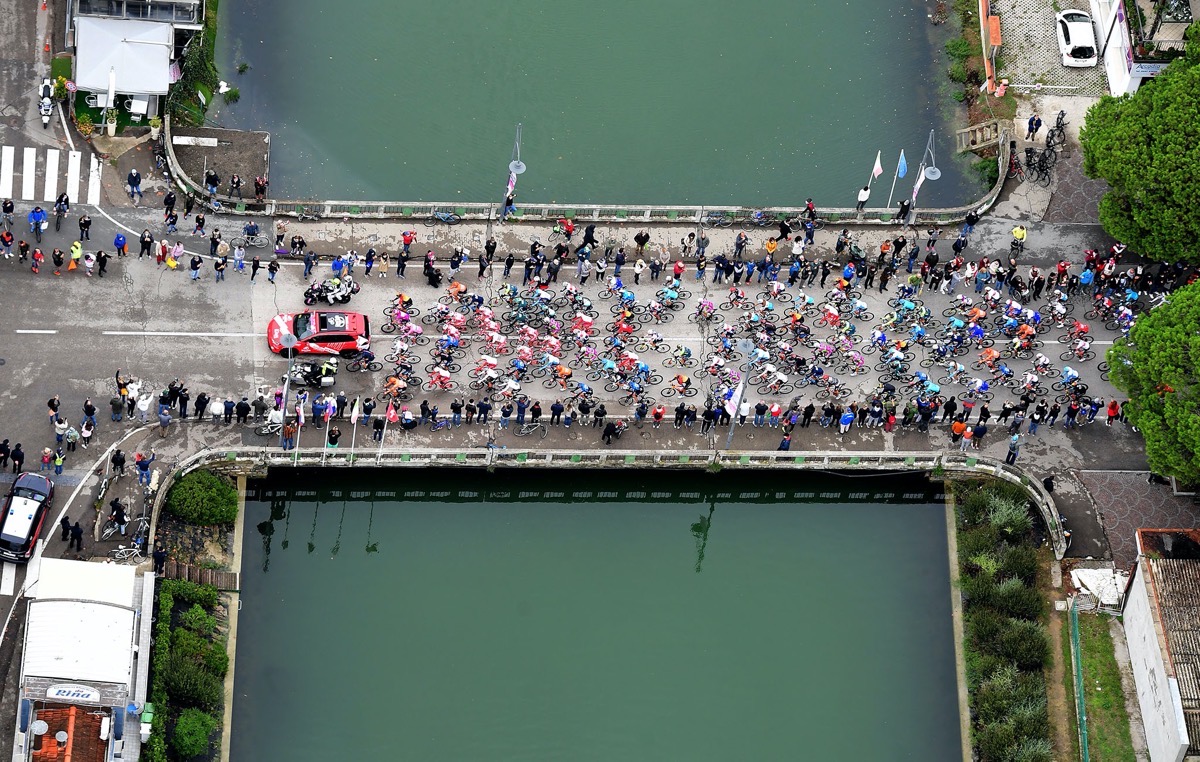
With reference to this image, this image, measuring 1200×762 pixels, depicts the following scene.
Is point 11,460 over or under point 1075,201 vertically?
under

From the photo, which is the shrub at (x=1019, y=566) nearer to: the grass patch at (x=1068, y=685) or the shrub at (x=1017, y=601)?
the shrub at (x=1017, y=601)

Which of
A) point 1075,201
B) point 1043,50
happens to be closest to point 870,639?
point 1075,201

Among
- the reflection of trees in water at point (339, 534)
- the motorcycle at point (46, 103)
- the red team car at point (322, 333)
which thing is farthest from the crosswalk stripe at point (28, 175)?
the reflection of trees in water at point (339, 534)

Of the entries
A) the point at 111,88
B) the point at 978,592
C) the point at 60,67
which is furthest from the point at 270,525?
the point at 978,592

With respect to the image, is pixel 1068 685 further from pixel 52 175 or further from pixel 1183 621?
pixel 52 175

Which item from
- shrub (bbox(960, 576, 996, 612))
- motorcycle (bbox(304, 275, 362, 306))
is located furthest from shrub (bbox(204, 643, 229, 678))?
shrub (bbox(960, 576, 996, 612))

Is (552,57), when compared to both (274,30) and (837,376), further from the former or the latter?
(837,376)

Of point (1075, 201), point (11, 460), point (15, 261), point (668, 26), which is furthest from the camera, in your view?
point (668, 26)
